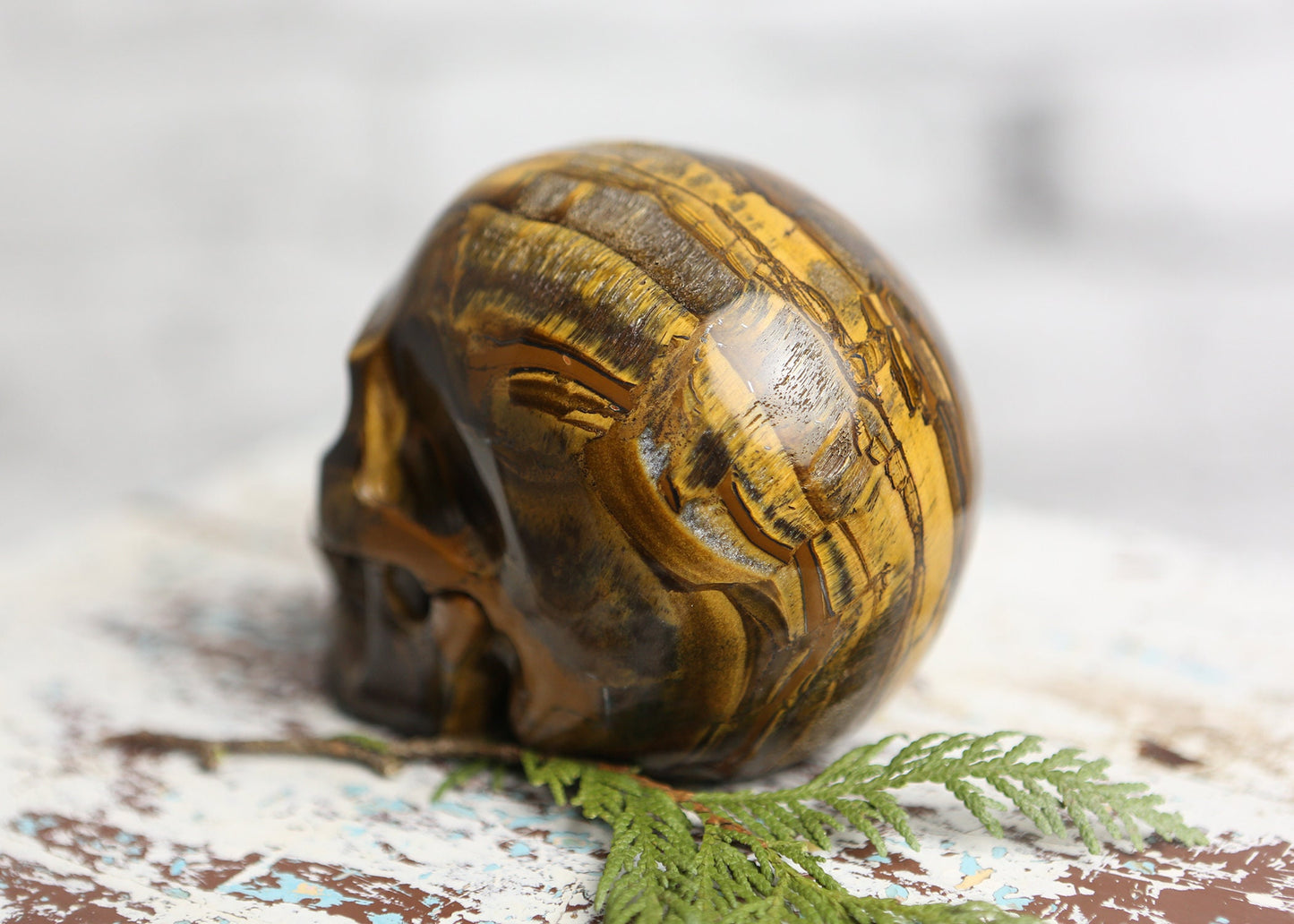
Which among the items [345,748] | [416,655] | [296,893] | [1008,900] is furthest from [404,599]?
[1008,900]

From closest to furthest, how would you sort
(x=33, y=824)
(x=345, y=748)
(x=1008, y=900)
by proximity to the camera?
(x=1008, y=900)
(x=33, y=824)
(x=345, y=748)

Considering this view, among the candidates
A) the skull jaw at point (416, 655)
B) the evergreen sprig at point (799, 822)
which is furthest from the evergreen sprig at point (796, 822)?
the skull jaw at point (416, 655)

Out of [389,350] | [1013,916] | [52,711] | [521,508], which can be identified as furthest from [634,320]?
[52,711]

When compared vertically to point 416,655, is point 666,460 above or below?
above

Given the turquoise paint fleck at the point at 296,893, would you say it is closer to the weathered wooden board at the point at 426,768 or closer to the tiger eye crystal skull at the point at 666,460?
the weathered wooden board at the point at 426,768

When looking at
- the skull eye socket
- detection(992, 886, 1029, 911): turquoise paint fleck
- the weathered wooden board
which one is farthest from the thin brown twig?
detection(992, 886, 1029, 911): turquoise paint fleck

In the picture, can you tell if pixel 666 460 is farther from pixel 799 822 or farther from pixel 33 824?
pixel 33 824
